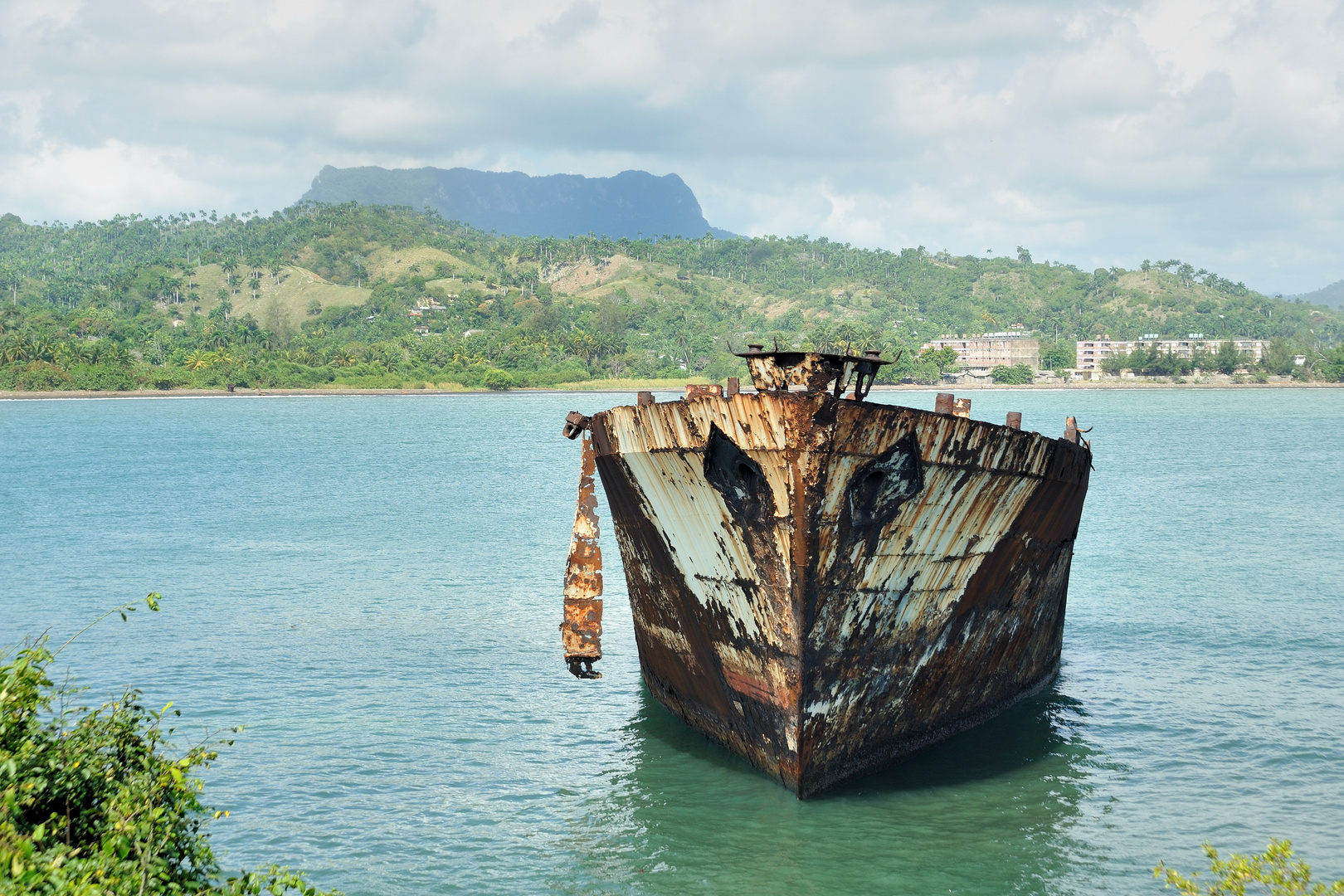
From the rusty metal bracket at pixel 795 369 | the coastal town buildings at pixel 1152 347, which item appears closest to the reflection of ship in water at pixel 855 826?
the rusty metal bracket at pixel 795 369

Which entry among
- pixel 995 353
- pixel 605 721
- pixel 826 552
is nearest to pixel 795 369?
pixel 826 552

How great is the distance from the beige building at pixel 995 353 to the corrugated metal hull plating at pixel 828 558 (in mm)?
168153

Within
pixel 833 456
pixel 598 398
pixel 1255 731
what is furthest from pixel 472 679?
pixel 598 398

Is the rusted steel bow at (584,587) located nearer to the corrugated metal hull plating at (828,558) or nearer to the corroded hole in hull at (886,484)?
Answer: the corrugated metal hull plating at (828,558)

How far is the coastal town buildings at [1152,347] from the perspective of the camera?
7028 inches

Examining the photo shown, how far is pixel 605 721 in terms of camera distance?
46.3 ft

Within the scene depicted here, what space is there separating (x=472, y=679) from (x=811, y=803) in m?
6.74

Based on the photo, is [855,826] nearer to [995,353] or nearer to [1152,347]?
[995,353]

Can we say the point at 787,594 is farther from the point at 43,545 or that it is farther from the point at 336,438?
the point at 336,438

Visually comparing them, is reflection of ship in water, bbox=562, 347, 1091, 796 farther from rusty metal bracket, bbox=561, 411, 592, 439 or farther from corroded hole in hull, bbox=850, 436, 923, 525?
rusty metal bracket, bbox=561, 411, 592, 439

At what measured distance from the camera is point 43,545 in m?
30.5

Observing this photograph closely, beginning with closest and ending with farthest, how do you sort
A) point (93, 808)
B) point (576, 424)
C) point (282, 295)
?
1. point (93, 808)
2. point (576, 424)
3. point (282, 295)

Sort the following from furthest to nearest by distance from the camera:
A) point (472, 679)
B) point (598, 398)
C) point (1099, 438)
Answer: point (598, 398)
point (1099, 438)
point (472, 679)

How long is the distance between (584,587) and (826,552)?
4.50 meters
